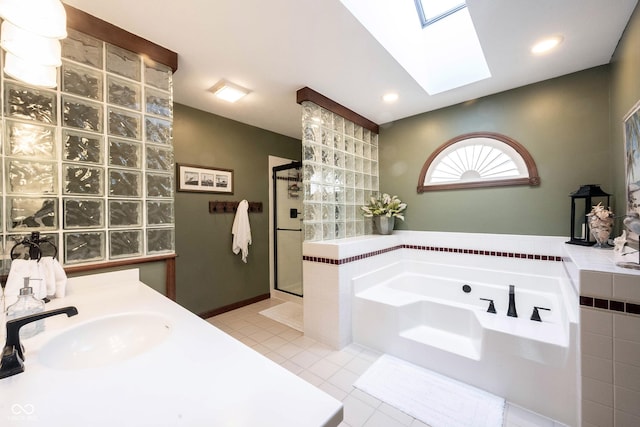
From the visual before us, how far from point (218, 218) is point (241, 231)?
314 millimetres

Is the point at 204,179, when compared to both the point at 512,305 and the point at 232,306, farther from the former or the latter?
the point at 512,305

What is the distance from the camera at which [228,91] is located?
230 centimetres

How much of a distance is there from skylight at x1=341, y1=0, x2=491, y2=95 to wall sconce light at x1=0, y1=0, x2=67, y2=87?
182cm

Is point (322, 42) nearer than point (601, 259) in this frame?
No

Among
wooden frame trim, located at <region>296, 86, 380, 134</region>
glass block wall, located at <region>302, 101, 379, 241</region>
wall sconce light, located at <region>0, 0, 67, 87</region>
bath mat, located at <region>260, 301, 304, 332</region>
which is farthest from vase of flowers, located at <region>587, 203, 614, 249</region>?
wall sconce light, located at <region>0, 0, 67, 87</region>

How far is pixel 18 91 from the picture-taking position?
1.22m

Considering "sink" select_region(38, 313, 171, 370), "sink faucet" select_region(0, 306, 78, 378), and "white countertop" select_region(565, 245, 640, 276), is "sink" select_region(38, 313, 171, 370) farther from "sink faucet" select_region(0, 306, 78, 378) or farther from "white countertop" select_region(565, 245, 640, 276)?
"white countertop" select_region(565, 245, 640, 276)

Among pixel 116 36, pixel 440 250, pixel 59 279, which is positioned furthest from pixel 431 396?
pixel 116 36

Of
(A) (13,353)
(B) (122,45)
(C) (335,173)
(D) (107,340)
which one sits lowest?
(D) (107,340)

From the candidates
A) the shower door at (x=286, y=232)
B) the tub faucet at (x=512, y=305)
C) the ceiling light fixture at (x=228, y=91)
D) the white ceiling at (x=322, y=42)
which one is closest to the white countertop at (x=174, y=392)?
the white ceiling at (x=322, y=42)

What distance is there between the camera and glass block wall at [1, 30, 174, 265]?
1235mm

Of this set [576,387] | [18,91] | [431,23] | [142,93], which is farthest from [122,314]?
[431,23]

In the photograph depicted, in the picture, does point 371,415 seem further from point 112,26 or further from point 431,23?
point 431,23

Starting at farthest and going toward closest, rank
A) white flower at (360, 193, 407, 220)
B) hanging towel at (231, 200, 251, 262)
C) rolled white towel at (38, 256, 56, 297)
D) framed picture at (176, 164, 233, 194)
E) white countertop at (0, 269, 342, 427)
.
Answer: hanging towel at (231, 200, 251, 262) → white flower at (360, 193, 407, 220) → framed picture at (176, 164, 233, 194) → rolled white towel at (38, 256, 56, 297) → white countertop at (0, 269, 342, 427)
